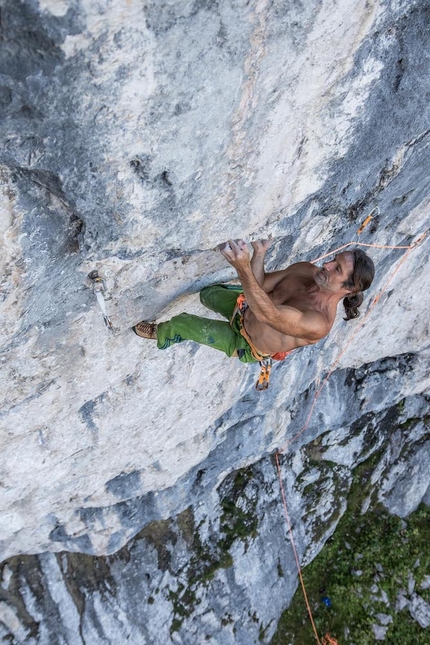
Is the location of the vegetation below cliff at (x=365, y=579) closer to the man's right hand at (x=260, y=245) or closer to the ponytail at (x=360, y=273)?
the ponytail at (x=360, y=273)

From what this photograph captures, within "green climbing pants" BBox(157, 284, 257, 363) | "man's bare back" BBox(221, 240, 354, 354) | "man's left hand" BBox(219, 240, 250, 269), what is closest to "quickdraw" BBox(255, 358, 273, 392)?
"green climbing pants" BBox(157, 284, 257, 363)

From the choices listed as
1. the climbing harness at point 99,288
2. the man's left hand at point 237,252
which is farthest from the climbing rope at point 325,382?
the climbing harness at point 99,288

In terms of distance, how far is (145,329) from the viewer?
13.9 ft

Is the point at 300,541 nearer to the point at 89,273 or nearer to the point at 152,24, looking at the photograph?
the point at 89,273

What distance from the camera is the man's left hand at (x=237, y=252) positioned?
3049mm

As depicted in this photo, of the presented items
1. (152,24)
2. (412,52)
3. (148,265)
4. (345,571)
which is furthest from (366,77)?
(345,571)

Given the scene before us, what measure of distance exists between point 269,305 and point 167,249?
772 mm

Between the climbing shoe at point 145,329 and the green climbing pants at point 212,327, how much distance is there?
0.14 ft

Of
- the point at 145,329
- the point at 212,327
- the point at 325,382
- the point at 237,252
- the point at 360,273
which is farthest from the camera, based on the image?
the point at 325,382

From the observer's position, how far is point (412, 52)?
3199mm

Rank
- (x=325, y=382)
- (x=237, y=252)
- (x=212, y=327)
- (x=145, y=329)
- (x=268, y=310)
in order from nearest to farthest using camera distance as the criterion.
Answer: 1. (x=237, y=252)
2. (x=268, y=310)
3. (x=145, y=329)
4. (x=212, y=327)
5. (x=325, y=382)

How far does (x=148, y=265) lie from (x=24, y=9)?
1864mm

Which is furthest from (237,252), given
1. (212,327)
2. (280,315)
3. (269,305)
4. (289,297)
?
(212,327)

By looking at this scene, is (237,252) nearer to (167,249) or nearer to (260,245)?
(260,245)
